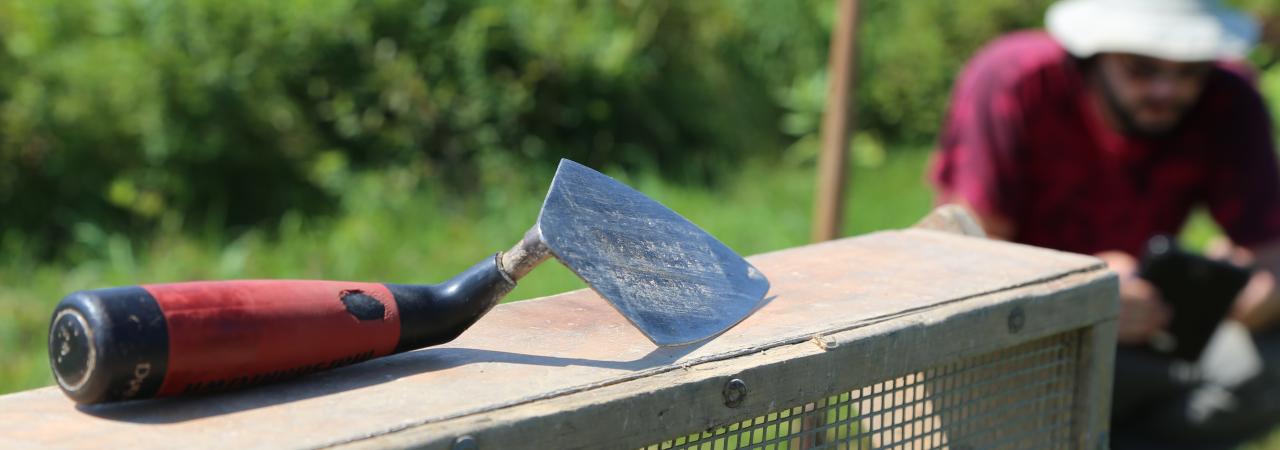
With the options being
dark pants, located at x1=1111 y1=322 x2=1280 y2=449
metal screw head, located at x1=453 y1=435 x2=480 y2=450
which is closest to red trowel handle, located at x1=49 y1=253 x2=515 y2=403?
metal screw head, located at x1=453 y1=435 x2=480 y2=450

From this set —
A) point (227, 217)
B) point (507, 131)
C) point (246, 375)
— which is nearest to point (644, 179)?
point (507, 131)

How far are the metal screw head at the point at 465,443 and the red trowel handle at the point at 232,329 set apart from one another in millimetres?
191

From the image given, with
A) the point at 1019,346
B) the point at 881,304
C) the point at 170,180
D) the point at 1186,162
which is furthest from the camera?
the point at 170,180

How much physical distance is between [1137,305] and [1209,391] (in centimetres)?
54

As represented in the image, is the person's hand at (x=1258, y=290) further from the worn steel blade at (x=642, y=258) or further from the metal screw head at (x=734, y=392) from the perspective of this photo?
the metal screw head at (x=734, y=392)

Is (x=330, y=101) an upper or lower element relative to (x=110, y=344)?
lower

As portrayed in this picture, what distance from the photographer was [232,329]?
1.18 metres

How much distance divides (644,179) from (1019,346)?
9.32ft

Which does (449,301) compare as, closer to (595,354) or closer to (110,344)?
(595,354)

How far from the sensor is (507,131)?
4586 mm

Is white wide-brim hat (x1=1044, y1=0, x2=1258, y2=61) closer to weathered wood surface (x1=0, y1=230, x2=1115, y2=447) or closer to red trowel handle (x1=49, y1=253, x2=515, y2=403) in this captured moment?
weathered wood surface (x1=0, y1=230, x2=1115, y2=447)

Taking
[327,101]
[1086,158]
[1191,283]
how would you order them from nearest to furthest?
1. [1191,283]
2. [1086,158]
3. [327,101]

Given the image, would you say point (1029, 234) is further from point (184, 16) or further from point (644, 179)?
point (184, 16)

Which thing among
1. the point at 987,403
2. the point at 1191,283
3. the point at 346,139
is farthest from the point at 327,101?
the point at 987,403
